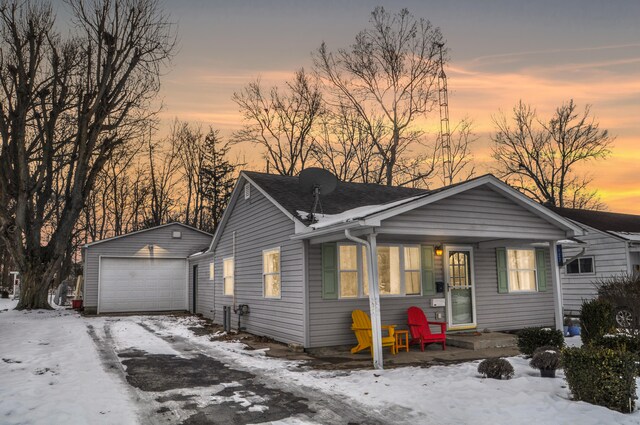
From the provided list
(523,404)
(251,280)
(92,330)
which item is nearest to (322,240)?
(251,280)

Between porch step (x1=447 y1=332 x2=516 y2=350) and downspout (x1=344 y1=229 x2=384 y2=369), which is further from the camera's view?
porch step (x1=447 y1=332 x2=516 y2=350)

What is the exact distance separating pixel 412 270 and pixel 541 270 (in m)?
4.81

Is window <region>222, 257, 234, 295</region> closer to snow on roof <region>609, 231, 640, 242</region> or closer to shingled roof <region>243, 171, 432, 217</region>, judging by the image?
shingled roof <region>243, 171, 432, 217</region>

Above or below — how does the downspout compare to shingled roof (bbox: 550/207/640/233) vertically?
below

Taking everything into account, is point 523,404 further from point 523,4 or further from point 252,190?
point 523,4

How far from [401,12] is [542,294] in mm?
16857

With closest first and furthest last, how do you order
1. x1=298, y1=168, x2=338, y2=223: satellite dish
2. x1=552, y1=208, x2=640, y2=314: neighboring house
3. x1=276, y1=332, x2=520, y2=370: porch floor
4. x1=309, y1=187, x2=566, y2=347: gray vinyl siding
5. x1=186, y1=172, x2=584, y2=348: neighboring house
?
x1=276, y1=332, x2=520, y2=370: porch floor < x1=309, y1=187, x2=566, y2=347: gray vinyl siding < x1=186, y1=172, x2=584, y2=348: neighboring house < x1=298, y1=168, x2=338, y2=223: satellite dish < x1=552, y1=208, x2=640, y2=314: neighboring house

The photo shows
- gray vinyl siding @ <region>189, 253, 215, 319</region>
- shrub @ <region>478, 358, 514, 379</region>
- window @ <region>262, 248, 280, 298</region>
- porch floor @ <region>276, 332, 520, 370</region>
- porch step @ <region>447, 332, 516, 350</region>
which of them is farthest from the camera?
gray vinyl siding @ <region>189, 253, 215, 319</region>

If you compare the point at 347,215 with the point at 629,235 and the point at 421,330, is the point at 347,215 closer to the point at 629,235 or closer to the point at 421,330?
the point at 421,330

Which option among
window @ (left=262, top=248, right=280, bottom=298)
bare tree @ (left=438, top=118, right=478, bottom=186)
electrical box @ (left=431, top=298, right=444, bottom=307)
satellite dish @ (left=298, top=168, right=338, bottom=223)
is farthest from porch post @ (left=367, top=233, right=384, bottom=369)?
bare tree @ (left=438, top=118, right=478, bottom=186)

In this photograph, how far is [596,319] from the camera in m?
10.2

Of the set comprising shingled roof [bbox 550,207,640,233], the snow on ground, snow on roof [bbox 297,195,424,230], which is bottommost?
the snow on ground

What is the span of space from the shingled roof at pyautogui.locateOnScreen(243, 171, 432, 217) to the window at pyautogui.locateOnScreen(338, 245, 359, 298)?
1.06 metres

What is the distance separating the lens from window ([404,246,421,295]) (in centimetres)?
1138
